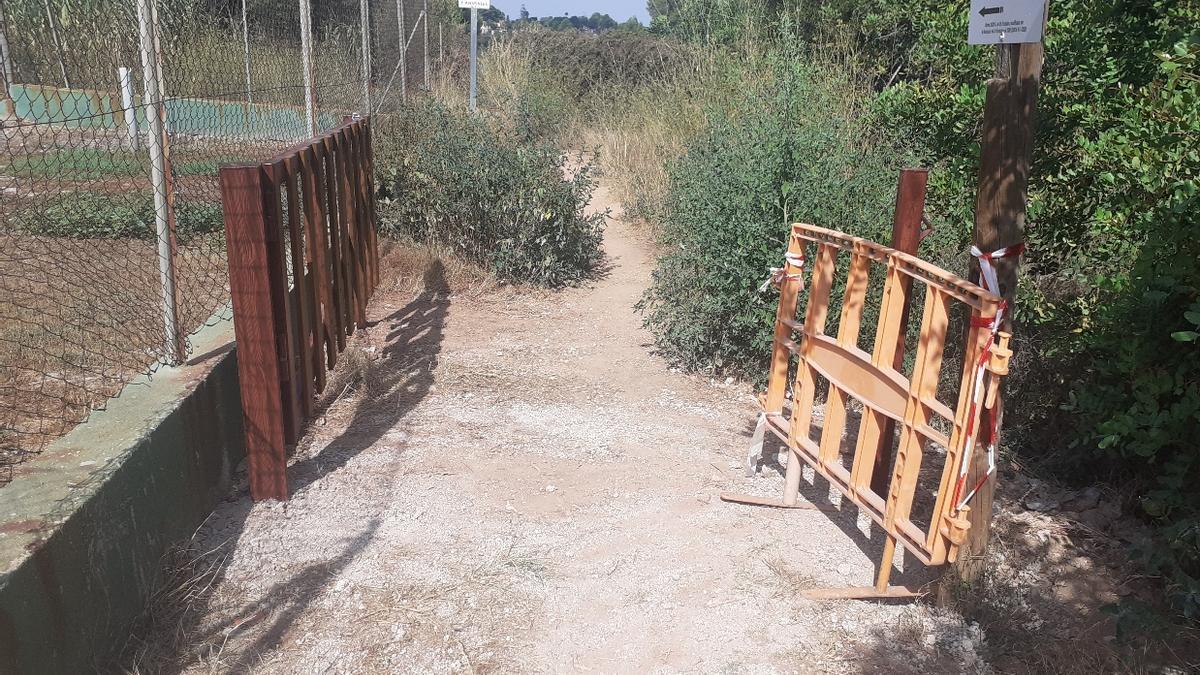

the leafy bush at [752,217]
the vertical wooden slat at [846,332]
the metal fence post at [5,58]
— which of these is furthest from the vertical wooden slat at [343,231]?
the vertical wooden slat at [846,332]

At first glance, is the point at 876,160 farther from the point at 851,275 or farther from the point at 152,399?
the point at 152,399

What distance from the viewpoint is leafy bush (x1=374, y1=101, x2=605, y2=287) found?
827 cm

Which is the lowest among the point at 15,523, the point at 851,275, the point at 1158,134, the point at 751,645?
the point at 751,645

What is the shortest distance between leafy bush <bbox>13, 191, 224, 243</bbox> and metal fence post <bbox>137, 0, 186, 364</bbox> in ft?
7.13

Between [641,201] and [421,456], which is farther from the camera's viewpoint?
[641,201]

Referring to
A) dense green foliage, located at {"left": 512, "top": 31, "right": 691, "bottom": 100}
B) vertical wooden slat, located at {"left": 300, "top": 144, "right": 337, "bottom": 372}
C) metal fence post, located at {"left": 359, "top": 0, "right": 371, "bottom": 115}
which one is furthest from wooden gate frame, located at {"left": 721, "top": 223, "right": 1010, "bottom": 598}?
dense green foliage, located at {"left": 512, "top": 31, "right": 691, "bottom": 100}

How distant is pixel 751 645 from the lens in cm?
321

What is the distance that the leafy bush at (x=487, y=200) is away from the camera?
827cm

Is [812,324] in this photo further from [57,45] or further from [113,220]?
[113,220]

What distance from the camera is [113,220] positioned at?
6535 mm

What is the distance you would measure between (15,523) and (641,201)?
9174mm

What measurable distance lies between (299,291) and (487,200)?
164 inches

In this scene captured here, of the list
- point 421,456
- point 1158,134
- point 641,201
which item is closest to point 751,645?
point 421,456

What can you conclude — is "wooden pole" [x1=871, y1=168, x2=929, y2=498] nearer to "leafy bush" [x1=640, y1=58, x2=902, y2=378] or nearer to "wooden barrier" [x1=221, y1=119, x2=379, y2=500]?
"leafy bush" [x1=640, y1=58, x2=902, y2=378]
